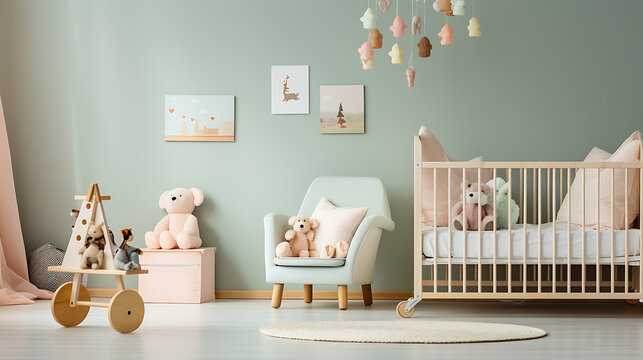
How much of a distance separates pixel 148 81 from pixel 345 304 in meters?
1.93

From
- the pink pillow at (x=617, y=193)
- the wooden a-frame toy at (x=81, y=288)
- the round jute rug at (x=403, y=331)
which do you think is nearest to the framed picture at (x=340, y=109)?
the pink pillow at (x=617, y=193)

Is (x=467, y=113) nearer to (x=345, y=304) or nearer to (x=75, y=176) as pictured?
(x=345, y=304)

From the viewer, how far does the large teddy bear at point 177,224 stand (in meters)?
4.11

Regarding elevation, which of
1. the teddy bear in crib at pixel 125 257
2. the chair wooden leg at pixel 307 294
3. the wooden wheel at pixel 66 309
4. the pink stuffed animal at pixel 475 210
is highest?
the pink stuffed animal at pixel 475 210

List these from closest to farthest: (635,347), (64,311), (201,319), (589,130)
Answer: (635,347)
(64,311)
(201,319)
(589,130)

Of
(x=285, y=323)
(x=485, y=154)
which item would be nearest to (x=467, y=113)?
(x=485, y=154)

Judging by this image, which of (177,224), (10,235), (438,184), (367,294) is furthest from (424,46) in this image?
(10,235)

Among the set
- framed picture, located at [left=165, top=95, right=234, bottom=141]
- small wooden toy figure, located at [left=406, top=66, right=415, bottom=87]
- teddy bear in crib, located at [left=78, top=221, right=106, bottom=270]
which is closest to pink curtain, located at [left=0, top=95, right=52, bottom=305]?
framed picture, located at [left=165, top=95, right=234, bottom=141]

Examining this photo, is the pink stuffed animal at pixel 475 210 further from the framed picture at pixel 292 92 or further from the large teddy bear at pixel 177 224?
the large teddy bear at pixel 177 224

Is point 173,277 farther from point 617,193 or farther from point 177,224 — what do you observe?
point 617,193

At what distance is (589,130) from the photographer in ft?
13.8

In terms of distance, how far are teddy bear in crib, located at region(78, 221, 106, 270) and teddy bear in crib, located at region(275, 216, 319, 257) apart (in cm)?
116

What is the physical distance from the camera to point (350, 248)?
11.9ft

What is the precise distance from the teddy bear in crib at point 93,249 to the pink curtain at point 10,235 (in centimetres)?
138
